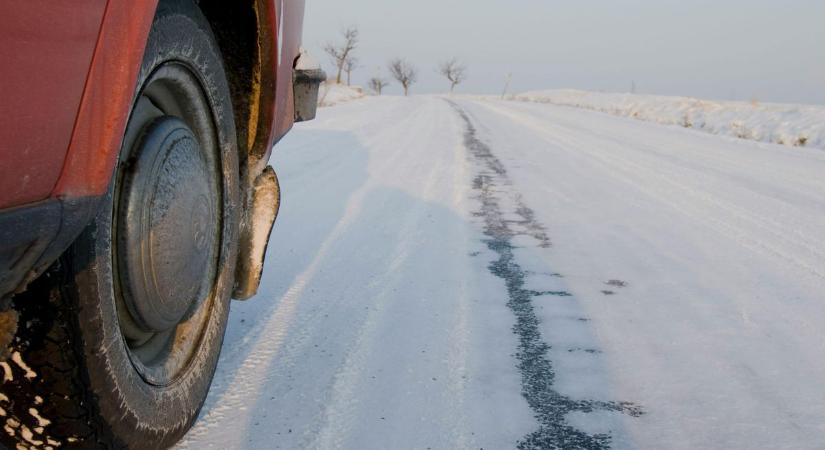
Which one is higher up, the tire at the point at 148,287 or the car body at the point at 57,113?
the car body at the point at 57,113

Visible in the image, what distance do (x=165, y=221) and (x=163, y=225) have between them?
0.01 m

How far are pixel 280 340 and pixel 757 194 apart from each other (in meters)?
5.30

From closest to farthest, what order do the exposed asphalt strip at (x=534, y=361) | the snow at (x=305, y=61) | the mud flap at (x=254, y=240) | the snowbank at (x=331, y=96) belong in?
the exposed asphalt strip at (x=534, y=361), the mud flap at (x=254, y=240), the snow at (x=305, y=61), the snowbank at (x=331, y=96)

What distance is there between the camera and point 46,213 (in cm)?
93

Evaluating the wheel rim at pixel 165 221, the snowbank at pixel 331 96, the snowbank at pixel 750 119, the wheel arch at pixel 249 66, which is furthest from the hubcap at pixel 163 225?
the snowbank at pixel 331 96

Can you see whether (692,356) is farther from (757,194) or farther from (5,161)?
(757,194)

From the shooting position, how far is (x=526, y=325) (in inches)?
103

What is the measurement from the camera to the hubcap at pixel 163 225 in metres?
1.31

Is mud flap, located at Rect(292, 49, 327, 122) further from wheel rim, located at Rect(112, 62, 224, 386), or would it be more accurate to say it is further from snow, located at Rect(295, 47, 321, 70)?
wheel rim, located at Rect(112, 62, 224, 386)

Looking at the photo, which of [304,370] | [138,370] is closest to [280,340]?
[304,370]

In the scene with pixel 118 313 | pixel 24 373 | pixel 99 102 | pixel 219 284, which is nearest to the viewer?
pixel 99 102

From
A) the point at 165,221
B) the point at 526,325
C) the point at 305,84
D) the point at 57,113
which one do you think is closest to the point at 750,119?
the point at 526,325

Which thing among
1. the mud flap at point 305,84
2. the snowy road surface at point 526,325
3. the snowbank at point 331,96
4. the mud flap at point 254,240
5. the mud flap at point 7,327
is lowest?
the snowbank at point 331,96

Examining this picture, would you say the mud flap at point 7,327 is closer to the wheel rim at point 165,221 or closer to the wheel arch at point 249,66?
the wheel rim at point 165,221
